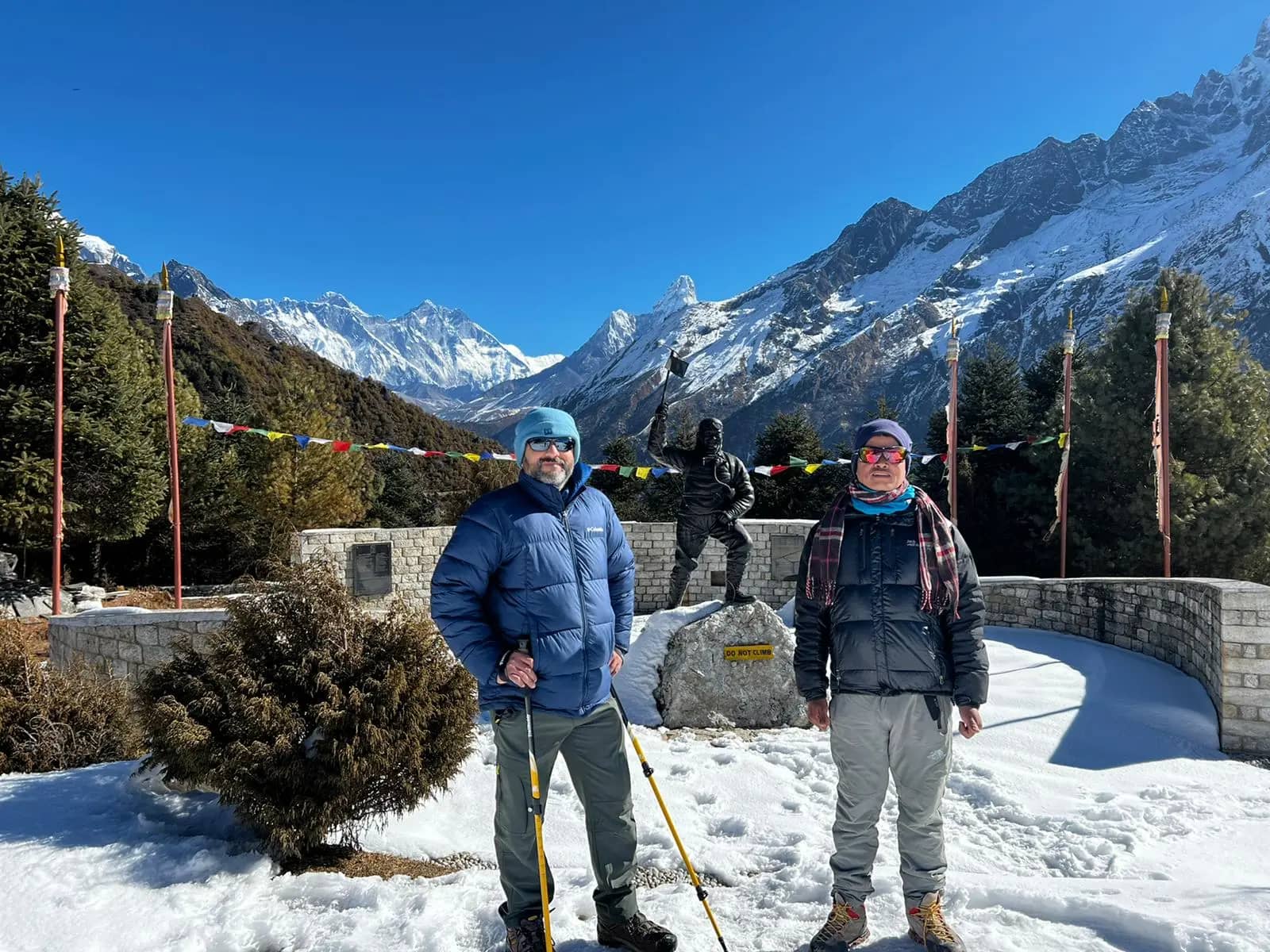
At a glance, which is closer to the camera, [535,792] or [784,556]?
[535,792]

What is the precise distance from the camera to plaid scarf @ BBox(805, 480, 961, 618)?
267 centimetres

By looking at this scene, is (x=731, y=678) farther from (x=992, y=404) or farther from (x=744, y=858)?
(x=992, y=404)

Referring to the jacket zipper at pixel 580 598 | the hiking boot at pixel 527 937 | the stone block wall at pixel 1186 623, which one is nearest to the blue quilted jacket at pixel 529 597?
the jacket zipper at pixel 580 598

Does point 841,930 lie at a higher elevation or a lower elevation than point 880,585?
lower

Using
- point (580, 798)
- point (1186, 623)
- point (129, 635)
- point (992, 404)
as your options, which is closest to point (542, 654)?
point (580, 798)

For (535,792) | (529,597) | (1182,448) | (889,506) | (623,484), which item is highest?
(1182,448)

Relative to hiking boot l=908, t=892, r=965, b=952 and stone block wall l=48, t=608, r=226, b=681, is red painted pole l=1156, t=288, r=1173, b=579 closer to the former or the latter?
hiking boot l=908, t=892, r=965, b=952

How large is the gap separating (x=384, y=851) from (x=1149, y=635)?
827 centimetres

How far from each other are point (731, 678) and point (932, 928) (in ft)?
12.9

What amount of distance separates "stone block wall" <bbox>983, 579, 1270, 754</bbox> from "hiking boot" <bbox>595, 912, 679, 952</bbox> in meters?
5.38

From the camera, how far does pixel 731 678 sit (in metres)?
6.52

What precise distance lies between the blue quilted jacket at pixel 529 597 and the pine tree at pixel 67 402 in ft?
49.8

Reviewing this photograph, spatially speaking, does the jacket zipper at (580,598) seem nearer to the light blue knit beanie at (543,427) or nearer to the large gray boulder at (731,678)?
the light blue knit beanie at (543,427)

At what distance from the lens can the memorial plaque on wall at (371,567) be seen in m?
13.7
